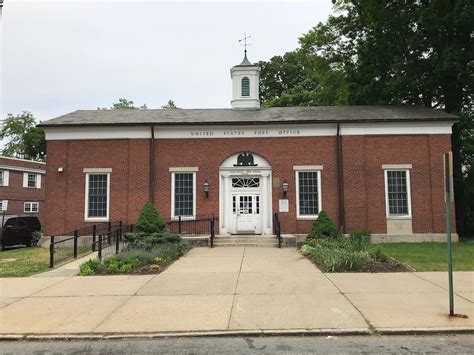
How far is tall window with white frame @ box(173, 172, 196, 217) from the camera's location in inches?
779

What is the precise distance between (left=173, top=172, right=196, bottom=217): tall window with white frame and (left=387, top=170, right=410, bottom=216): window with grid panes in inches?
369

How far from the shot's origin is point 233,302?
26.2 ft

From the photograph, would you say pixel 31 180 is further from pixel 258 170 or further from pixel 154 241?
pixel 154 241

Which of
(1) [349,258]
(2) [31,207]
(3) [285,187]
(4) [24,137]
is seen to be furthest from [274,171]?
(4) [24,137]

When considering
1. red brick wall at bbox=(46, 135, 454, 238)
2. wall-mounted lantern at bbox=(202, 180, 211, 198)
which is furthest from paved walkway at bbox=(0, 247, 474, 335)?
red brick wall at bbox=(46, 135, 454, 238)

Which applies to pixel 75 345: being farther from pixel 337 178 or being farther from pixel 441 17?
pixel 441 17

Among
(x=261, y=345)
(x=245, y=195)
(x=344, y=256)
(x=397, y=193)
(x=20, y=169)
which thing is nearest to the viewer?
(x=261, y=345)

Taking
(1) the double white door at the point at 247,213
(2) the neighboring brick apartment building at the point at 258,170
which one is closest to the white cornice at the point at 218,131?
(2) the neighboring brick apartment building at the point at 258,170

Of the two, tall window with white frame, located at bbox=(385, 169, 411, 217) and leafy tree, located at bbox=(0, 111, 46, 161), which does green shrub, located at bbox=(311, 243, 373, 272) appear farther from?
leafy tree, located at bbox=(0, 111, 46, 161)

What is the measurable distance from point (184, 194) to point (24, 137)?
157 ft

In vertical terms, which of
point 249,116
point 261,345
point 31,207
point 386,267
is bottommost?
point 261,345

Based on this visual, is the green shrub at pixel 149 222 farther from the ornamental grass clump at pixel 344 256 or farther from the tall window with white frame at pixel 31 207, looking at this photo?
the tall window with white frame at pixel 31 207

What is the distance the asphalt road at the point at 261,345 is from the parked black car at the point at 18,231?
50.8 feet

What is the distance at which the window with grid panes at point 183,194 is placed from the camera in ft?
65.0
